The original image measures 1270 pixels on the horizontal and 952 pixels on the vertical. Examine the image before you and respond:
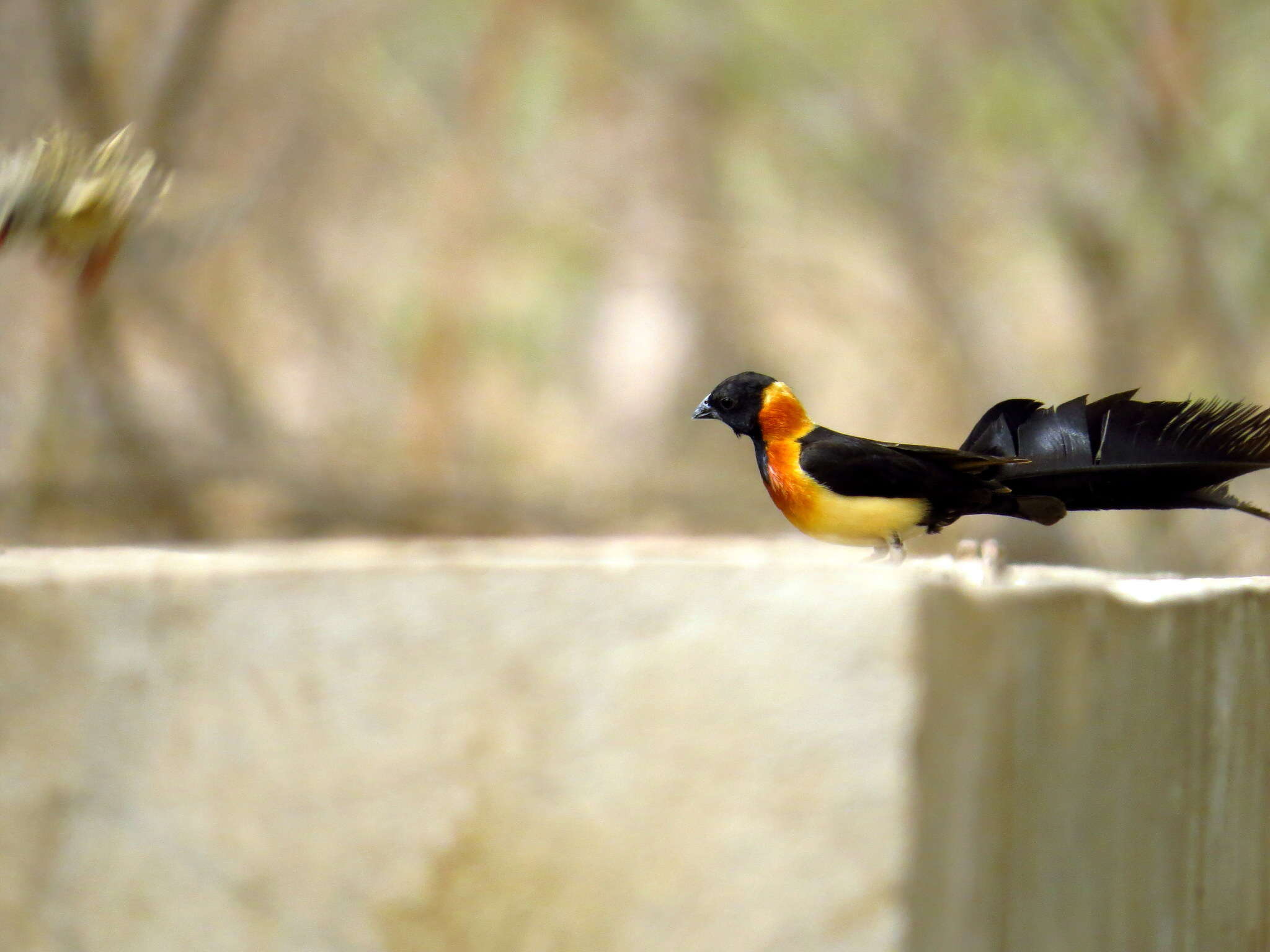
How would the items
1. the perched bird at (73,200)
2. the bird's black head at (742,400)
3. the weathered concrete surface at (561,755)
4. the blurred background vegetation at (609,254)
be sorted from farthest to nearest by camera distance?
the blurred background vegetation at (609,254), the bird's black head at (742,400), the perched bird at (73,200), the weathered concrete surface at (561,755)

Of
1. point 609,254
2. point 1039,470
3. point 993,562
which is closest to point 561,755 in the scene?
point 993,562

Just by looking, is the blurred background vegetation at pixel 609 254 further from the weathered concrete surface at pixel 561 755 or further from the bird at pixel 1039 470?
the weathered concrete surface at pixel 561 755

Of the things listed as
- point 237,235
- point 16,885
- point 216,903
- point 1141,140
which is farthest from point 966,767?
point 237,235

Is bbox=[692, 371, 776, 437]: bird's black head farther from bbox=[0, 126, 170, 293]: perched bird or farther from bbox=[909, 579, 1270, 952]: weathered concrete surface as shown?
bbox=[0, 126, 170, 293]: perched bird

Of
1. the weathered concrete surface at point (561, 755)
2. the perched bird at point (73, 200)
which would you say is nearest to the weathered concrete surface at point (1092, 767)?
the weathered concrete surface at point (561, 755)

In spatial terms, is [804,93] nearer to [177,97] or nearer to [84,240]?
[177,97]

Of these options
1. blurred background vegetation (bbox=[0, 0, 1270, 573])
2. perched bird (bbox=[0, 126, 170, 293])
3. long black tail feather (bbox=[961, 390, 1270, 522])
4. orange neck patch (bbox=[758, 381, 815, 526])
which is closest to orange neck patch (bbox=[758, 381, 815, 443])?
orange neck patch (bbox=[758, 381, 815, 526])
